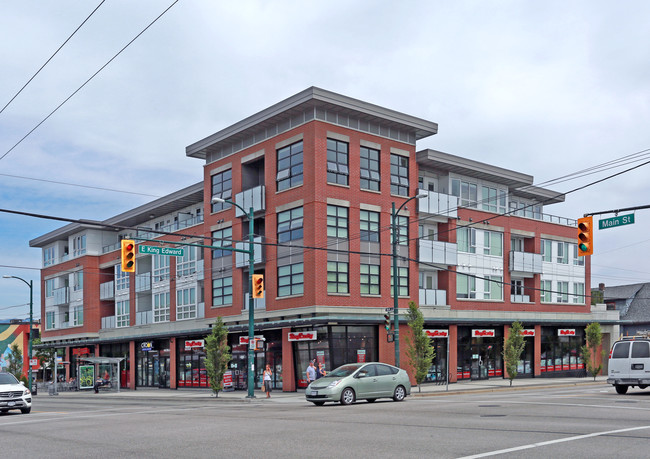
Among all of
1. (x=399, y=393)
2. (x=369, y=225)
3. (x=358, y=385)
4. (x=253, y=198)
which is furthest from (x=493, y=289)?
(x=358, y=385)

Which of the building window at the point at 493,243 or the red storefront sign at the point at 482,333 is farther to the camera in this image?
the building window at the point at 493,243

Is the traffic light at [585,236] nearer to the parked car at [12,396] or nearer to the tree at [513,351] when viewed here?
the tree at [513,351]

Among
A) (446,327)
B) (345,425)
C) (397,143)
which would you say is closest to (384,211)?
(397,143)

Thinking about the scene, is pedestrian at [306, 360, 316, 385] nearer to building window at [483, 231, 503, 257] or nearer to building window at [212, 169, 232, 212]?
building window at [212, 169, 232, 212]

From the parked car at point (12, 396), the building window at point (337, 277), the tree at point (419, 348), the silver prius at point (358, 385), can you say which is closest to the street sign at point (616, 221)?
the silver prius at point (358, 385)

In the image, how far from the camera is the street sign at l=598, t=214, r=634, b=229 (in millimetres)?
23159

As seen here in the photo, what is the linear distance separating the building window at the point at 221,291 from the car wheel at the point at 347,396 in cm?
2159

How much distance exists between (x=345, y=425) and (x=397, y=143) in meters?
27.9

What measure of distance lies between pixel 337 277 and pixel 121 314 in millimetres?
28032

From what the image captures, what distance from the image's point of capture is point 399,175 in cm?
4269

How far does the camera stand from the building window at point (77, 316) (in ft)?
211

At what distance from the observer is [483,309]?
4675 centimetres

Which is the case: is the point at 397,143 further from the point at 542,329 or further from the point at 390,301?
the point at 542,329

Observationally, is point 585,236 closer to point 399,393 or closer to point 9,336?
point 399,393
